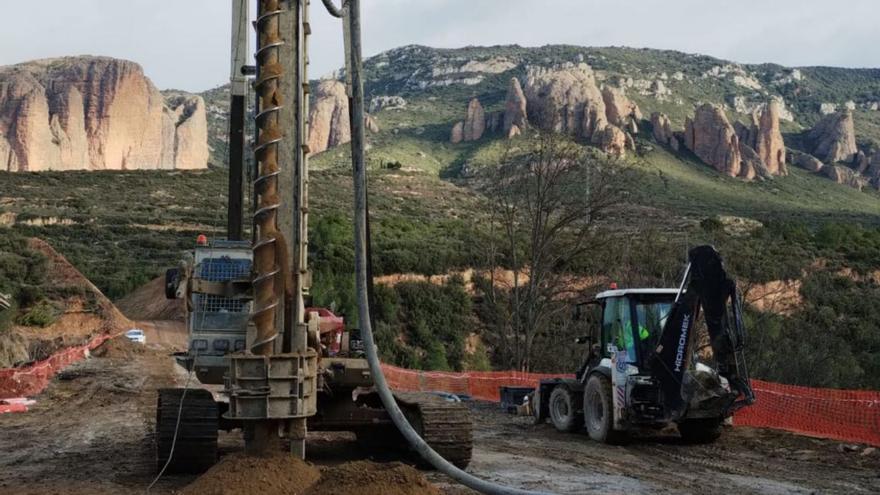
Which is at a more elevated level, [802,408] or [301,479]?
[301,479]

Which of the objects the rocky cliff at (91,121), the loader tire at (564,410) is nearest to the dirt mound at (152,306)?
the loader tire at (564,410)

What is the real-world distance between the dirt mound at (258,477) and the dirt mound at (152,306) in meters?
→ 45.6

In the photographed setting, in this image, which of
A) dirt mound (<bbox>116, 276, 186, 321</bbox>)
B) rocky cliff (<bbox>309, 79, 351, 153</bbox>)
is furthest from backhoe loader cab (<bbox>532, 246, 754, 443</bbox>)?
rocky cliff (<bbox>309, 79, 351, 153</bbox>)

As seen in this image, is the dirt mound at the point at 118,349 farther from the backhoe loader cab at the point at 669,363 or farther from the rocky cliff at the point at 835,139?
the rocky cliff at the point at 835,139

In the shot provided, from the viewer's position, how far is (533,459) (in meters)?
11.7

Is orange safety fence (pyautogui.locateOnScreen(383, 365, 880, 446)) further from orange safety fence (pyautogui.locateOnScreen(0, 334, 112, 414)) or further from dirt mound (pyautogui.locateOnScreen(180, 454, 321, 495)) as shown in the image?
orange safety fence (pyautogui.locateOnScreen(0, 334, 112, 414))

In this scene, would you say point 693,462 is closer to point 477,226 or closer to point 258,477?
point 258,477

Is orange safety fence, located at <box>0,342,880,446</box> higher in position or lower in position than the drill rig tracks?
lower

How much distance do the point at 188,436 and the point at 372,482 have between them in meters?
2.89

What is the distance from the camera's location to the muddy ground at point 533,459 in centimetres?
930

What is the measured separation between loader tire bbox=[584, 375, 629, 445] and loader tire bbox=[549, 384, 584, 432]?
31 centimetres

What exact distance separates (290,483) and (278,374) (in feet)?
3.06

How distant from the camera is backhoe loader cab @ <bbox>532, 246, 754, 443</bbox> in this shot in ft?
40.5

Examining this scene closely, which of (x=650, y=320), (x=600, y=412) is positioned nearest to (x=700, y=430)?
(x=600, y=412)
